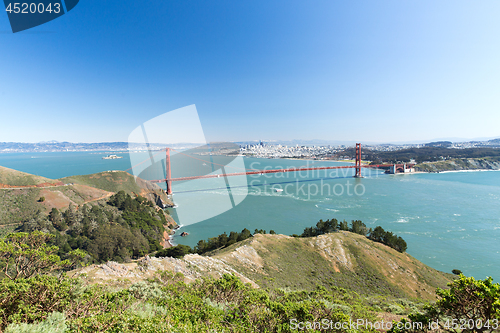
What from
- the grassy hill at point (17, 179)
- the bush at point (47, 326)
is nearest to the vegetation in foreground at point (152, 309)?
the bush at point (47, 326)

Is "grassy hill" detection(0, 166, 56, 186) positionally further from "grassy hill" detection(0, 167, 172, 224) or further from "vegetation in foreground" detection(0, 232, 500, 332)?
"vegetation in foreground" detection(0, 232, 500, 332)

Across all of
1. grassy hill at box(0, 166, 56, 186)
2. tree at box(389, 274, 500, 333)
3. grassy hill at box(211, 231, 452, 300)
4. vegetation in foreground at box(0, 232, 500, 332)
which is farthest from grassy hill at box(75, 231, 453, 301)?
grassy hill at box(0, 166, 56, 186)

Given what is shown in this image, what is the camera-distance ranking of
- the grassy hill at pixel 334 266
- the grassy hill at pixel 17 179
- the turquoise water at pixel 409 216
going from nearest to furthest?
the grassy hill at pixel 334 266 < the turquoise water at pixel 409 216 < the grassy hill at pixel 17 179

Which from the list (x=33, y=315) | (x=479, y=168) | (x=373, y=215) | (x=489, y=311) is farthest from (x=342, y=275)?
(x=479, y=168)

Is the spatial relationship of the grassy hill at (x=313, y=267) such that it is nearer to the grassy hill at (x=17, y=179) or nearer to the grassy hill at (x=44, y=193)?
the grassy hill at (x=44, y=193)

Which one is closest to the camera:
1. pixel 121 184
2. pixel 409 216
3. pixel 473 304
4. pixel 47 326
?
pixel 47 326

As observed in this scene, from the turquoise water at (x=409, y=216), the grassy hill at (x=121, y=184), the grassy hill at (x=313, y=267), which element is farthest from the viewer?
the grassy hill at (x=121, y=184)

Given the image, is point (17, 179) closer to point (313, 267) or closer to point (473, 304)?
point (313, 267)

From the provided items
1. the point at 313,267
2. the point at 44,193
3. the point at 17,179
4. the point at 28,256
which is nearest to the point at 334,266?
the point at 313,267

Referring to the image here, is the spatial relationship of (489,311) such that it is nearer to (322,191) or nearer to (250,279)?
(250,279)

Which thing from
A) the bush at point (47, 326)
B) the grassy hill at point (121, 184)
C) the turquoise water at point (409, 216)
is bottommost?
the turquoise water at point (409, 216)
